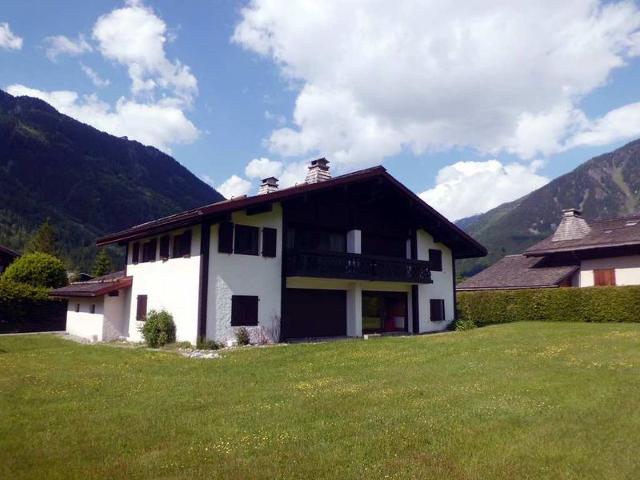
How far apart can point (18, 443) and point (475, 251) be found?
28.1 meters

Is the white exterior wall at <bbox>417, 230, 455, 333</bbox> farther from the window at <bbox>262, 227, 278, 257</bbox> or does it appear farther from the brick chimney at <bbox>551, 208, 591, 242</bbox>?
the window at <bbox>262, 227, 278, 257</bbox>

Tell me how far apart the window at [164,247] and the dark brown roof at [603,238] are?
24.4 meters

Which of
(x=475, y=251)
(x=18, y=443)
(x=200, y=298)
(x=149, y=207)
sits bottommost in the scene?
(x=18, y=443)

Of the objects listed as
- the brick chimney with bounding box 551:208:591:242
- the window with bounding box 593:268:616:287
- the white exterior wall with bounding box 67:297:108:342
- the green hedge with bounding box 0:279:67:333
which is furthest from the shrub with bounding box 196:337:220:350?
the brick chimney with bounding box 551:208:591:242

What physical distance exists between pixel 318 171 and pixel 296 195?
5644mm

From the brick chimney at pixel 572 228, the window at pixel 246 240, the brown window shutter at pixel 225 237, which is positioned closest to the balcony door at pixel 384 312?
the window at pixel 246 240

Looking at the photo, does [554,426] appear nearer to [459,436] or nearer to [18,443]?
[459,436]

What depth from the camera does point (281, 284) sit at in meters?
23.0

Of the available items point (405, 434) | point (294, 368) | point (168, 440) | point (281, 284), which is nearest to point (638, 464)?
point (405, 434)

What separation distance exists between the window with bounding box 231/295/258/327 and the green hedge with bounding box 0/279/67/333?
1697 centimetres

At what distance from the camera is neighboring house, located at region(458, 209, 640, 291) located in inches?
1191

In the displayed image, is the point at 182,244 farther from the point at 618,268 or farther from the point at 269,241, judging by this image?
the point at 618,268

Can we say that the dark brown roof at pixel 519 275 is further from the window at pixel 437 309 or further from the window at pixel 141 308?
the window at pixel 141 308

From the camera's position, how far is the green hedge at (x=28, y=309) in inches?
1204
